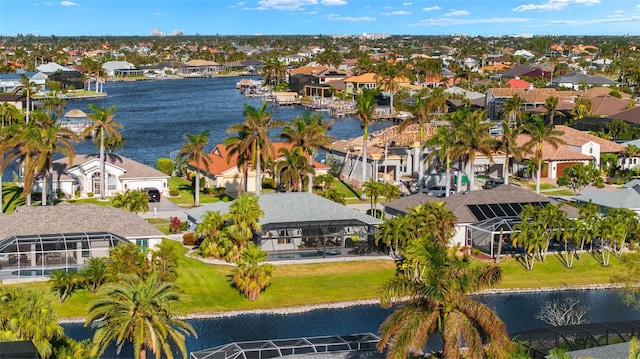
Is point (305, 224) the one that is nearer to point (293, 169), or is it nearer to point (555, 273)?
point (293, 169)

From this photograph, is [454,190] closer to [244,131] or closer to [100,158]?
[244,131]

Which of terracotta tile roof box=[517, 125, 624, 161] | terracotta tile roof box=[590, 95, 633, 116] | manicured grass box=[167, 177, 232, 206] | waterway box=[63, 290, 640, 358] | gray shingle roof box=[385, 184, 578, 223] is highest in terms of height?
terracotta tile roof box=[590, 95, 633, 116]

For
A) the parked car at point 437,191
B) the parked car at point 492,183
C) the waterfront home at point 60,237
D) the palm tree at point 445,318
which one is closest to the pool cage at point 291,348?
the palm tree at point 445,318

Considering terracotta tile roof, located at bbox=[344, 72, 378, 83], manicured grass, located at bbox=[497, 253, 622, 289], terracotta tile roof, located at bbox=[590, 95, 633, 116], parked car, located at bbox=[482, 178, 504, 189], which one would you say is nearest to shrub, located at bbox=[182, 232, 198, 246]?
manicured grass, located at bbox=[497, 253, 622, 289]

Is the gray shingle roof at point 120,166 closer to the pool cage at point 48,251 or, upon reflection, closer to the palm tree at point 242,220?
the palm tree at point 242,220

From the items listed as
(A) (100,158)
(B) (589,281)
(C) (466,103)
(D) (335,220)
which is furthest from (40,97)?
(B) (589,281)

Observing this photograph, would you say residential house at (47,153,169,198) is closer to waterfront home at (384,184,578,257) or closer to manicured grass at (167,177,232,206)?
manicured grass at (167,177,232,206)

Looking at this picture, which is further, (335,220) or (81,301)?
(335,220)
